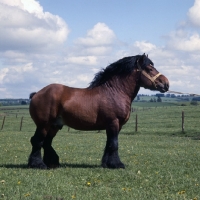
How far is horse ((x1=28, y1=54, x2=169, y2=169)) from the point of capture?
10.6 m

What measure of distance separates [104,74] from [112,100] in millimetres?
987

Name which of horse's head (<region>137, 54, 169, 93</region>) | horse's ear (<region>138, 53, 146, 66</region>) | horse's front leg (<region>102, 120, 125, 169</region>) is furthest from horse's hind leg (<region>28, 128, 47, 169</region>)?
horse's ear (<region>138, 53, 146, 66</region>)

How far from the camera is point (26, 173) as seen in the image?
973cm

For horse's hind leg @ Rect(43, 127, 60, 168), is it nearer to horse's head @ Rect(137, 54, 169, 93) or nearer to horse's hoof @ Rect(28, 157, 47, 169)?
horse's hoof @ Rect(28, 157, 47, 169)

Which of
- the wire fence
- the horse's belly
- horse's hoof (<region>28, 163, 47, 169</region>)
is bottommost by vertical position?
the wire fence

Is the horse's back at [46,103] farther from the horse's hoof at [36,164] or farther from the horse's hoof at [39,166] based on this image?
the horse's hoof at [39,166]

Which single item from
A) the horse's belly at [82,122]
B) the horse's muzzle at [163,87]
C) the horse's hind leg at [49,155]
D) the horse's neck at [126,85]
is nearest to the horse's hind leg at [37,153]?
the horse's hind leg at [49,155]

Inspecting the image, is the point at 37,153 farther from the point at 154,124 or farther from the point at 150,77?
the point at 154,124

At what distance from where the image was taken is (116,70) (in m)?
11.4

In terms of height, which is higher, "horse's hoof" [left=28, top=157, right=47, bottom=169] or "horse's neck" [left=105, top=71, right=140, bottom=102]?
"horse's neck" [left=105, top=71, right=140, bottom=102]

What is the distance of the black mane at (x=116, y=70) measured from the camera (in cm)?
1124

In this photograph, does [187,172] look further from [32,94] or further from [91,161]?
[32,94]

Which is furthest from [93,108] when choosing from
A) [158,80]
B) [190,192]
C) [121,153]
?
[121,153]

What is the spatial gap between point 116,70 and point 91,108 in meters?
1.46
